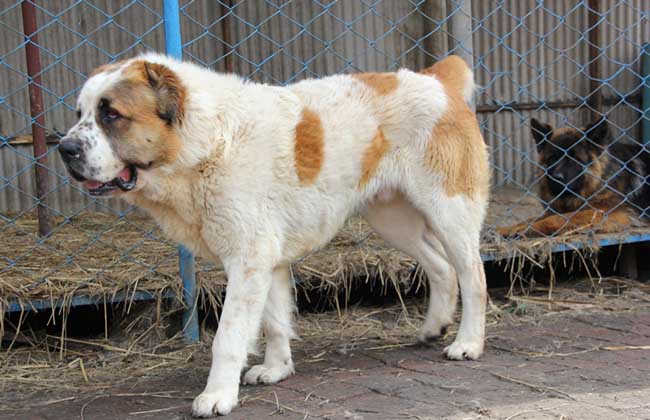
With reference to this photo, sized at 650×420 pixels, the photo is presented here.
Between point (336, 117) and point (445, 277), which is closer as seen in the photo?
point (336, 117)

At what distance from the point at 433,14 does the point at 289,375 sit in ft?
11.4

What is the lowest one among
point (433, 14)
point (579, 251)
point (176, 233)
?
point (579, 251)

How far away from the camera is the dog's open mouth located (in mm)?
3209

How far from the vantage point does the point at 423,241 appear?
4254 mm

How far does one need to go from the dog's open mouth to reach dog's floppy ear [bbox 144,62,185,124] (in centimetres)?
26

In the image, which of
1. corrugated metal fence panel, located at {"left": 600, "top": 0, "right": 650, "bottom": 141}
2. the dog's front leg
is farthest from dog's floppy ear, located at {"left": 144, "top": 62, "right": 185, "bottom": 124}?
corrugated metal fence panel, located at {"left": 600, "top": 0, "right": 650, "bottom": 141}

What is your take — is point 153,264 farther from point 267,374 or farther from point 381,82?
point 381,82

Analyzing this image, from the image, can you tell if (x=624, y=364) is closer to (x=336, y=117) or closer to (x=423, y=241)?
(x=423, y=241)

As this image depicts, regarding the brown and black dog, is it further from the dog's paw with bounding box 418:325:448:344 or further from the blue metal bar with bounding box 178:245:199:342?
the blue metal bar with bounding box 178:245:199:342

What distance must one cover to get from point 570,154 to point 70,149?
4.66 metres

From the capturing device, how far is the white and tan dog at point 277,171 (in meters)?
3.22

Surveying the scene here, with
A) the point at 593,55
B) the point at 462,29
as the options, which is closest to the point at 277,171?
the point at 462,29

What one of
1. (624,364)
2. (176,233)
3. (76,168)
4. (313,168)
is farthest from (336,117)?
(624,364)

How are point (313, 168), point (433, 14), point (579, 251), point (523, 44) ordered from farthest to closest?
point (523, 44) < point (433, 14) < point (579, 251) < point (313, 168)
